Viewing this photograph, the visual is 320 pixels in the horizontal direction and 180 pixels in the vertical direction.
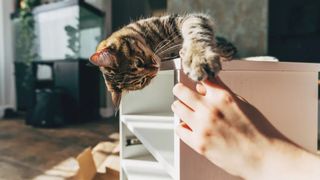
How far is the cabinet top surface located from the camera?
0.48 meters

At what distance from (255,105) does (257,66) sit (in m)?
0.07

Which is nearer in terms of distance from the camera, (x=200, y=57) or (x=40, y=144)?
(x=200, y=57)

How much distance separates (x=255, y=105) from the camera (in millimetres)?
524

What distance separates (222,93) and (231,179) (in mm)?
186

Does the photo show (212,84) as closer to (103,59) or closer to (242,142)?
(242,142)

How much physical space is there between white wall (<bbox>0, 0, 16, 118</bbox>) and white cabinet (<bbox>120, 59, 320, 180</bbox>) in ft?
8.89

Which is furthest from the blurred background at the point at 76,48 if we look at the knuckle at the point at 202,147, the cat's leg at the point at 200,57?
the knuckle at the point at 202,147

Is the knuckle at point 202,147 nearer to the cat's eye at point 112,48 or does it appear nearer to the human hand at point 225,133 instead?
the human hand at point 225,133

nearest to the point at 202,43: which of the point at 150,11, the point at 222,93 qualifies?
the point at 222,93

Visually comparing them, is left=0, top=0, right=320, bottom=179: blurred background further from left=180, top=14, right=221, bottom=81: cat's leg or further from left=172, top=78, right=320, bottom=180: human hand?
left=172, top=78, right=320, bottom=180: human hand

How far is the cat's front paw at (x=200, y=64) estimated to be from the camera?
423 mm

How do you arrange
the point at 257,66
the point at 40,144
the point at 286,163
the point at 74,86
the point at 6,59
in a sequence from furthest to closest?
the point at 6,59, the point at 74,86, the point at 40,144, the point at 257,66, the point at 286,163

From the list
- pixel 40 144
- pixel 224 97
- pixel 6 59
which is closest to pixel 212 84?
pixel 224 97

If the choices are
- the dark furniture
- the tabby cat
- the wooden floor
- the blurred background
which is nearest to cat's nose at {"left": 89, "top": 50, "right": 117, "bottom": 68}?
the tabby cat
